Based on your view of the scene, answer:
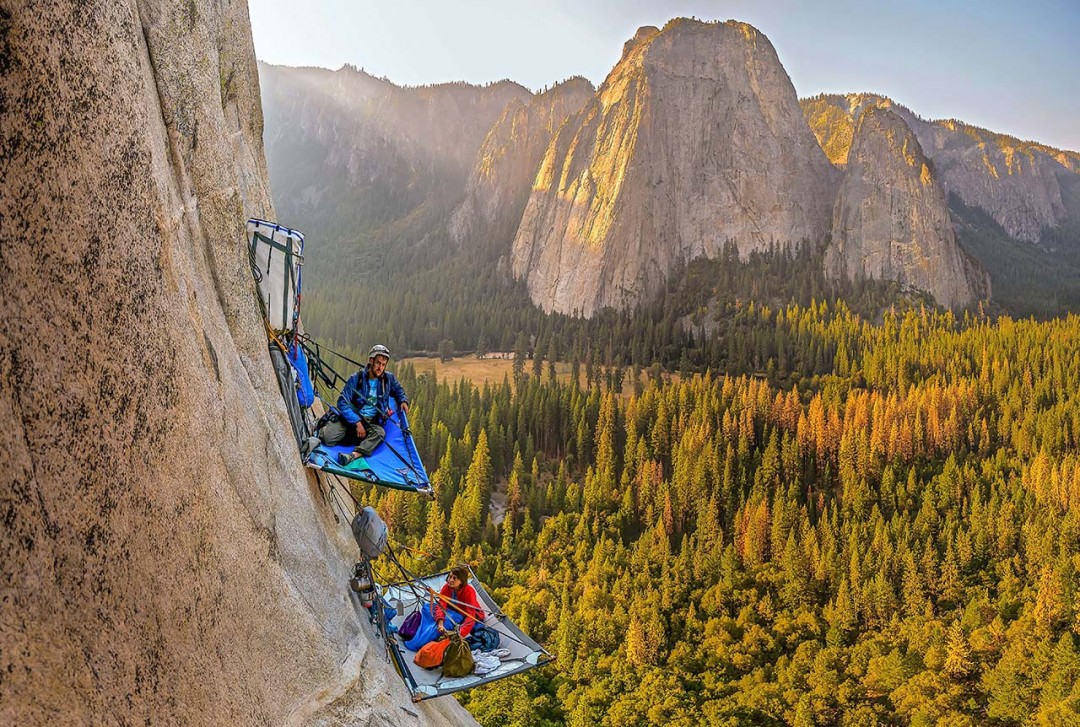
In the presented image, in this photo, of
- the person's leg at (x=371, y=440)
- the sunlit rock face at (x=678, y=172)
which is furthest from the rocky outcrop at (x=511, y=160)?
the person's leg at (x=371, y=440)

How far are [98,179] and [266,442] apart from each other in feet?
12.0

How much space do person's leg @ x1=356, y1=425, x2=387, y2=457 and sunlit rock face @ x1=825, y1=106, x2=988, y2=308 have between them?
133622mm

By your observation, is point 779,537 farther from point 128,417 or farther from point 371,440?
point 128,417

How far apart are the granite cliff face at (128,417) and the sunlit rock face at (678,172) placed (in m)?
124

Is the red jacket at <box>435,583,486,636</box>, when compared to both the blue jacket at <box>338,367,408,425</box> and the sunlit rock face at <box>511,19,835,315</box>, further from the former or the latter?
the sunlit rock face at <box>511,19,835,315</box>

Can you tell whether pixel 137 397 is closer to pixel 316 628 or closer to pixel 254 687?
pixel 254 687

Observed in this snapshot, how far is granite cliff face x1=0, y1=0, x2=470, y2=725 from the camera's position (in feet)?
14.0

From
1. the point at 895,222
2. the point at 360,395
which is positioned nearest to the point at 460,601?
the point at 360,395

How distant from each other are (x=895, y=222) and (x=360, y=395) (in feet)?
455

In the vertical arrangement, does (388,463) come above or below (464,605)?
above

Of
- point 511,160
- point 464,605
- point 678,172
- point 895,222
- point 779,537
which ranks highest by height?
point 511,160

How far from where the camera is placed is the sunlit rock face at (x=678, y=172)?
429 ft

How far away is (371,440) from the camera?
10.7m

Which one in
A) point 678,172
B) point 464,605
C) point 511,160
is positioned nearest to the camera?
point 464,605
